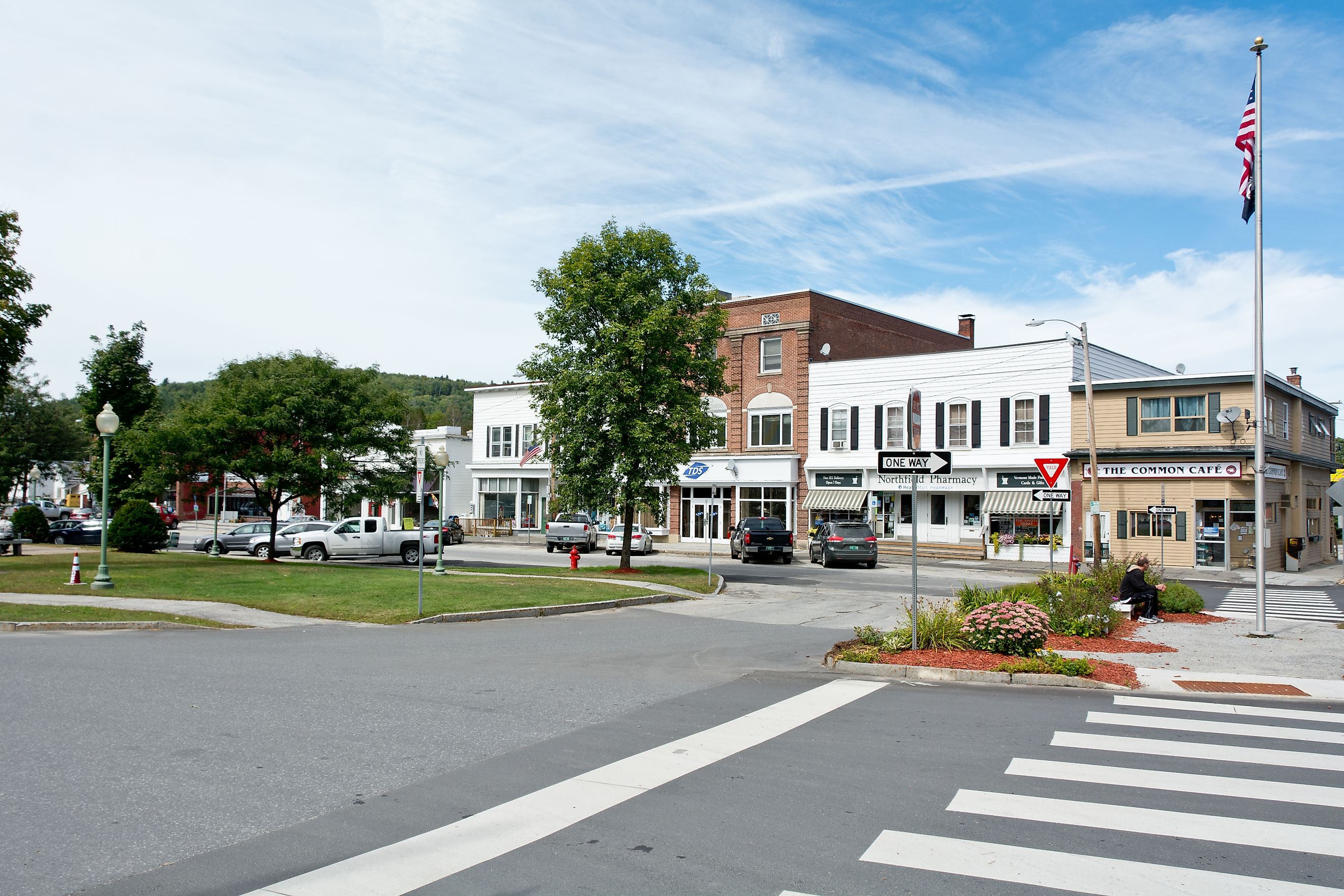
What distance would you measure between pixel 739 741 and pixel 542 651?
5927 mm

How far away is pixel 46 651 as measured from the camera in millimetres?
12719

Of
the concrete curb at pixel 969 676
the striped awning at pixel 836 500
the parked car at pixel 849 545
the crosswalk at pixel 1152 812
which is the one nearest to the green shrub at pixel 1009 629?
the concrete curb at pixel 969 676

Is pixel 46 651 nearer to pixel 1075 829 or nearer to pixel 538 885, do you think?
pixel 538 885

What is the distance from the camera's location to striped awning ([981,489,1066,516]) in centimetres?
3912

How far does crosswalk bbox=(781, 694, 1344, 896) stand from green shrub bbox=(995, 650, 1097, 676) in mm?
1751

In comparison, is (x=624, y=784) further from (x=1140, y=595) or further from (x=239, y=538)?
(x=239, y=538)

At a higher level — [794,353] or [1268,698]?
[794,353]

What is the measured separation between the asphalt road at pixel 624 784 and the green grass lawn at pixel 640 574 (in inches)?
564

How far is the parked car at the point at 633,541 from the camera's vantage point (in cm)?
3997

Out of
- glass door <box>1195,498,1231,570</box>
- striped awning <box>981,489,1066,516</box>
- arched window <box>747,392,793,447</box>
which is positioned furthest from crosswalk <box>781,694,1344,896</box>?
arched window <box>747,392,793,447</box>

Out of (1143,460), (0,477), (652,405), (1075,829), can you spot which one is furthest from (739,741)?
(0,477)

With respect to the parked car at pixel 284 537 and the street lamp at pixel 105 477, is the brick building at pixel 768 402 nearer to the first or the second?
the parked car at pixel 284 537

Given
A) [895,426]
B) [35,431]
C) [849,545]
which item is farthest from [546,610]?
[35,431]

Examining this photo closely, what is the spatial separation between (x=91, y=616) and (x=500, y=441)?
45.9 m
